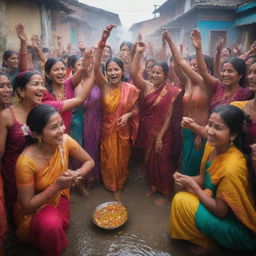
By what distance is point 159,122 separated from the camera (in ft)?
12.6

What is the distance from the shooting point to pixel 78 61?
4.52 m

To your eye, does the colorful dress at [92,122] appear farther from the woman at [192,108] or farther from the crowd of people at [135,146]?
the woman at [192,108]

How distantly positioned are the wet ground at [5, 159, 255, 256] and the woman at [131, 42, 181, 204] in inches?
14.1

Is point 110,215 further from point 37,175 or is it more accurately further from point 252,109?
point 252,109

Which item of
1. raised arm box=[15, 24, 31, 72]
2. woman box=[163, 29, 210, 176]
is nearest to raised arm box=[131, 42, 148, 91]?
woman box=[163, 29, 210, 176]

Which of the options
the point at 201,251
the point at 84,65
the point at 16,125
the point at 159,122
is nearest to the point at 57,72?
the point at 84,65

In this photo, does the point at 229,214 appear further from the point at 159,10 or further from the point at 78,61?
the point at 159,10

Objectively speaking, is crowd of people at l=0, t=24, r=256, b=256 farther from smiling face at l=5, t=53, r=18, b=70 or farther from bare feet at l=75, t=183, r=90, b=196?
smiling face at l=5, t=53, r=18, b=70

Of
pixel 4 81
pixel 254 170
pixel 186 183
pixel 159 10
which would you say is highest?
pixel 159 10

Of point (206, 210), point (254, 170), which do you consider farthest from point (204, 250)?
point (254, 170)

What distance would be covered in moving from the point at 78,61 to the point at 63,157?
245 centimetres

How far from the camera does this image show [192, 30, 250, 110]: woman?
10.6 ft

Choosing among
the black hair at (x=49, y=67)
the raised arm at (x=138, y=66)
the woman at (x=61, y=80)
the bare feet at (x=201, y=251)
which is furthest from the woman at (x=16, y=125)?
the bare feet at (x=201, y=251)

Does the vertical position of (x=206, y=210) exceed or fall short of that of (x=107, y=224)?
it exceeds it
